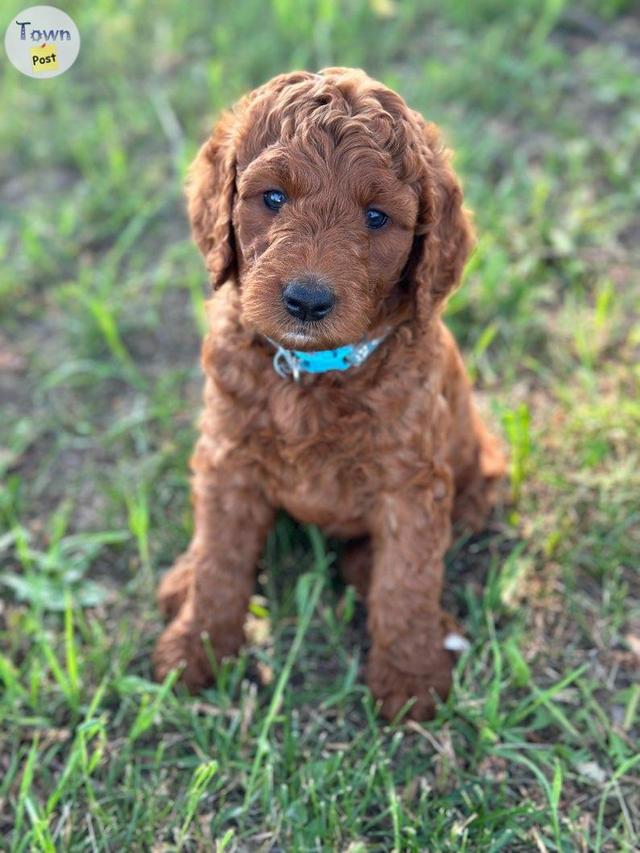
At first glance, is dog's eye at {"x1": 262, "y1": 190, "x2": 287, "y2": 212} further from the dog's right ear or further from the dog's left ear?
the dog's left ear

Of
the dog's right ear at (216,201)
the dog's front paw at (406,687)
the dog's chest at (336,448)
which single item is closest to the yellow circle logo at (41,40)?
the dog's right ear at (216,201)

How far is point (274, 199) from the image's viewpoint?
10.0 ft

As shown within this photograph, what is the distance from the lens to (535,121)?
6504 millimetres

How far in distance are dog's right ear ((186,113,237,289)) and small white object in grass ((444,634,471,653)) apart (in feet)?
5.44

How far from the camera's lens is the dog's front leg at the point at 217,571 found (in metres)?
3.64

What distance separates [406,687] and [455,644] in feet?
0.95

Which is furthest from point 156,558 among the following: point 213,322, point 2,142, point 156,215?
point 2,142

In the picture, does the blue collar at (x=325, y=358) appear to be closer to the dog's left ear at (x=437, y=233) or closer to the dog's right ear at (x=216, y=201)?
the dog's left ear at (x=437, y=233)

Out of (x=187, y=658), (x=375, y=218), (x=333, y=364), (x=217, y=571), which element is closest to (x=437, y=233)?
(x=375, y=218)

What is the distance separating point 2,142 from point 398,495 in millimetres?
4391

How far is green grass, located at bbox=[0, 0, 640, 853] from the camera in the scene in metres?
3.43

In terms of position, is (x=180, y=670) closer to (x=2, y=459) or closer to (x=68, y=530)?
(x=68, y=530)

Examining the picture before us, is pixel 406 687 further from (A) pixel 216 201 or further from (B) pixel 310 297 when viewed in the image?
(A) pixel 216 201

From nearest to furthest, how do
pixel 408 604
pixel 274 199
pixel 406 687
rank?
pixel 274 199
pixel 408 604
pixel 406 687
